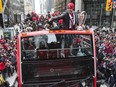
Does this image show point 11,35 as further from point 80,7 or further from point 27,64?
point 80,7

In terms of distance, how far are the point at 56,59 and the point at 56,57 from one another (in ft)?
0.22

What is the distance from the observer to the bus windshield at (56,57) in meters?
8.31

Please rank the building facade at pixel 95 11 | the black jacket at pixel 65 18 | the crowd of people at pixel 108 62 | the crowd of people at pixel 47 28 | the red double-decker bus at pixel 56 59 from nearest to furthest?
the red double-decker bus at pixel 56 59 < the black jacket at pixel 65 18 < the crowd of people at pixel 47 28 < the crowd of people at pixel 108 62 < the building facade at pixel 95 11

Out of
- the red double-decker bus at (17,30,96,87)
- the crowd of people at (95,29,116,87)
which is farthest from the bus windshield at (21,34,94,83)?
the crowd of people at (95,29,116,87)

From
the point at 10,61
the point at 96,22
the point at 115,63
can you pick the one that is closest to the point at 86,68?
the point at 115,63

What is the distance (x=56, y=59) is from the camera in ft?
27.7

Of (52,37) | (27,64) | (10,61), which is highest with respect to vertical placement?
(52,37)

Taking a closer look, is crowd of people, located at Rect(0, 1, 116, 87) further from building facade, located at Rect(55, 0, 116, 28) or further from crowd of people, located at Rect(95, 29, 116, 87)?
building facade, located at Rect(55, 0, 116, 28)

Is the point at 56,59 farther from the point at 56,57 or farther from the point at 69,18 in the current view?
the point at 69,18

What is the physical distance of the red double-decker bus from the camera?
327 inches

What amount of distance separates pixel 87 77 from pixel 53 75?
3.88 feet

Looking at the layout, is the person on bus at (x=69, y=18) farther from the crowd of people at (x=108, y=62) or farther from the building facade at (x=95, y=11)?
the building facade at (x=95, y=11)

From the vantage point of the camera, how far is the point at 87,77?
8.78 metres

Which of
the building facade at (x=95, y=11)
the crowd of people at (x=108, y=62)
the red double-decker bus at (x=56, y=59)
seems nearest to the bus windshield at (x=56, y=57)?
the red double-decker bus at (x=56, y=59)
